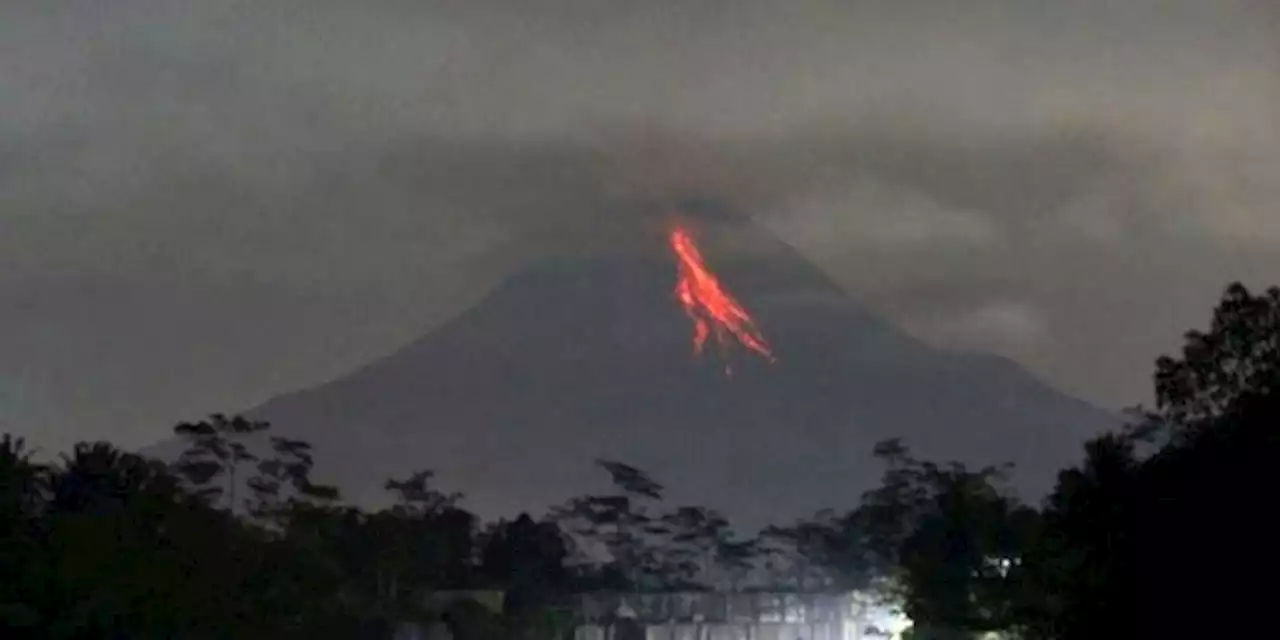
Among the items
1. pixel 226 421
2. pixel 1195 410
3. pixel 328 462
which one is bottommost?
pixel 1195 410

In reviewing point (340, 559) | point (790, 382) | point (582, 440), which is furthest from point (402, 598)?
point (790, 382)

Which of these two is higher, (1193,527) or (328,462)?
(328,462)

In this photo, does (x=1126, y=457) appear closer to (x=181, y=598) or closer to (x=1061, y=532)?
(x=1061, y=532)

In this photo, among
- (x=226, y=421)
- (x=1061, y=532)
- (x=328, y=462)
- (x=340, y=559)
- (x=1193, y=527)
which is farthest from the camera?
(x=328, y=462)

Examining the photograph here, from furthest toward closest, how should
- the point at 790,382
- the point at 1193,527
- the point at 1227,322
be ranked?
the point at 790,382
the point at 1227,322
the point at 1193,527

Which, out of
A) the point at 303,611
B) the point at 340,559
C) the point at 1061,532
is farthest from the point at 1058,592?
the point at 340,559

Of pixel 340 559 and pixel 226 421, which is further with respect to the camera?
pixel 226 421

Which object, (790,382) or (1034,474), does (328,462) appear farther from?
(1034,474)
